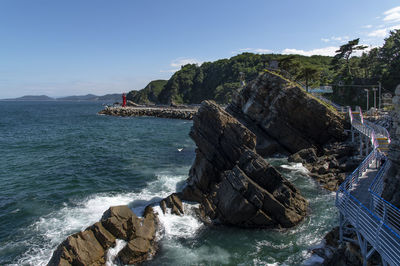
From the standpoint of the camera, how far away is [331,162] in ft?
97.2

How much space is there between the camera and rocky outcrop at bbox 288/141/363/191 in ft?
85.8

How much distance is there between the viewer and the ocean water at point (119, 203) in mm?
15688

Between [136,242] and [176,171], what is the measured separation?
52.7 feet

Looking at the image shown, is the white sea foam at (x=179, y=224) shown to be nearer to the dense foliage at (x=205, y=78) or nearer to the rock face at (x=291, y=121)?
the rock face at (x=291, y=121)

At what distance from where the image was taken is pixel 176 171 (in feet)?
103

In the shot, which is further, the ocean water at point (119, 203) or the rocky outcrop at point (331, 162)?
the rocky outcrop at point (331, 162)

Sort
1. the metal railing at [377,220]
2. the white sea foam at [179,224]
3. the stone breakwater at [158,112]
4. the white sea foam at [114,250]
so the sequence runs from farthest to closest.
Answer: the stone breakwater at [158,112] → the white sea foam at [179,224] → the white sea foam at [114,250] → the metal railing at [377,220]

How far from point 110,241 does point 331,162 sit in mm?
25045

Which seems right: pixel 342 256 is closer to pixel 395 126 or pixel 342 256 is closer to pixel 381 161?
pixel 395 126

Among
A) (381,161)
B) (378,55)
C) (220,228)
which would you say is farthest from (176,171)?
(378,55)

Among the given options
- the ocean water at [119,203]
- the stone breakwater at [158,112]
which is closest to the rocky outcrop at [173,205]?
the ocean water at [119,203]

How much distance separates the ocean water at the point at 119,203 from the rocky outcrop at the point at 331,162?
1.21m

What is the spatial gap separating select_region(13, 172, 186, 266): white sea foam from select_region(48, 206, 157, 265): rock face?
88.7 inches

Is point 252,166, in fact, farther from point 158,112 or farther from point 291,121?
point 158,112
